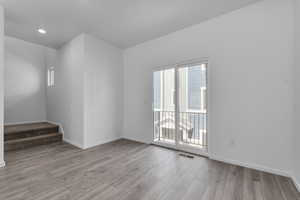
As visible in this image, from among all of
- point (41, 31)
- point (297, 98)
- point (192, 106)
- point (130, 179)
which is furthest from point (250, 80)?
point (41, 31)

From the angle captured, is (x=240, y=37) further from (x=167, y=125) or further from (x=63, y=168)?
(x=63, y=168)

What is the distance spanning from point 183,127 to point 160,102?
912 mm

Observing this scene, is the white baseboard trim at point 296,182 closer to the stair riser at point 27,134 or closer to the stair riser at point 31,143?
the stair riser at point 31,143

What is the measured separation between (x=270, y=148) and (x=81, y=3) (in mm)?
4152

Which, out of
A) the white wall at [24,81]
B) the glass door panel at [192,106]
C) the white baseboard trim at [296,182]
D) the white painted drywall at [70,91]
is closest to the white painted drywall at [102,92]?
the white painted drywall at [70,91]

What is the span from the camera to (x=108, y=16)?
2.83 m

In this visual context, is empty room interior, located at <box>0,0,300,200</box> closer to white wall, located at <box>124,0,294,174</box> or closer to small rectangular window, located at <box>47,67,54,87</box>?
white wall, located at <box>124,0,294,174</box>

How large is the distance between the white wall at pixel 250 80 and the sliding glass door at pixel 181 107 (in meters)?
0.26

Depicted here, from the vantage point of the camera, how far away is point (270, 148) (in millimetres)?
2283

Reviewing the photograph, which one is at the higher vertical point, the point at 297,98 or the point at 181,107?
the point at 297,98

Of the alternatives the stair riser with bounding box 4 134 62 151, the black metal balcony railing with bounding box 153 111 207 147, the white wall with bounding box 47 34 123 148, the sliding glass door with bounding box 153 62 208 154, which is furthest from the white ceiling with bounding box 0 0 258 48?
the stair riser with bounding box 4 134 62 151

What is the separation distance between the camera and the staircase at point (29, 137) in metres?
3.40

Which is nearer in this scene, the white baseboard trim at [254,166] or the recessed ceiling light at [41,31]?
the white baseboard trim at [254,166]

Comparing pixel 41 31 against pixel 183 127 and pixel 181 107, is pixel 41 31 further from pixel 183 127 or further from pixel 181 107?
pixel 183 127
